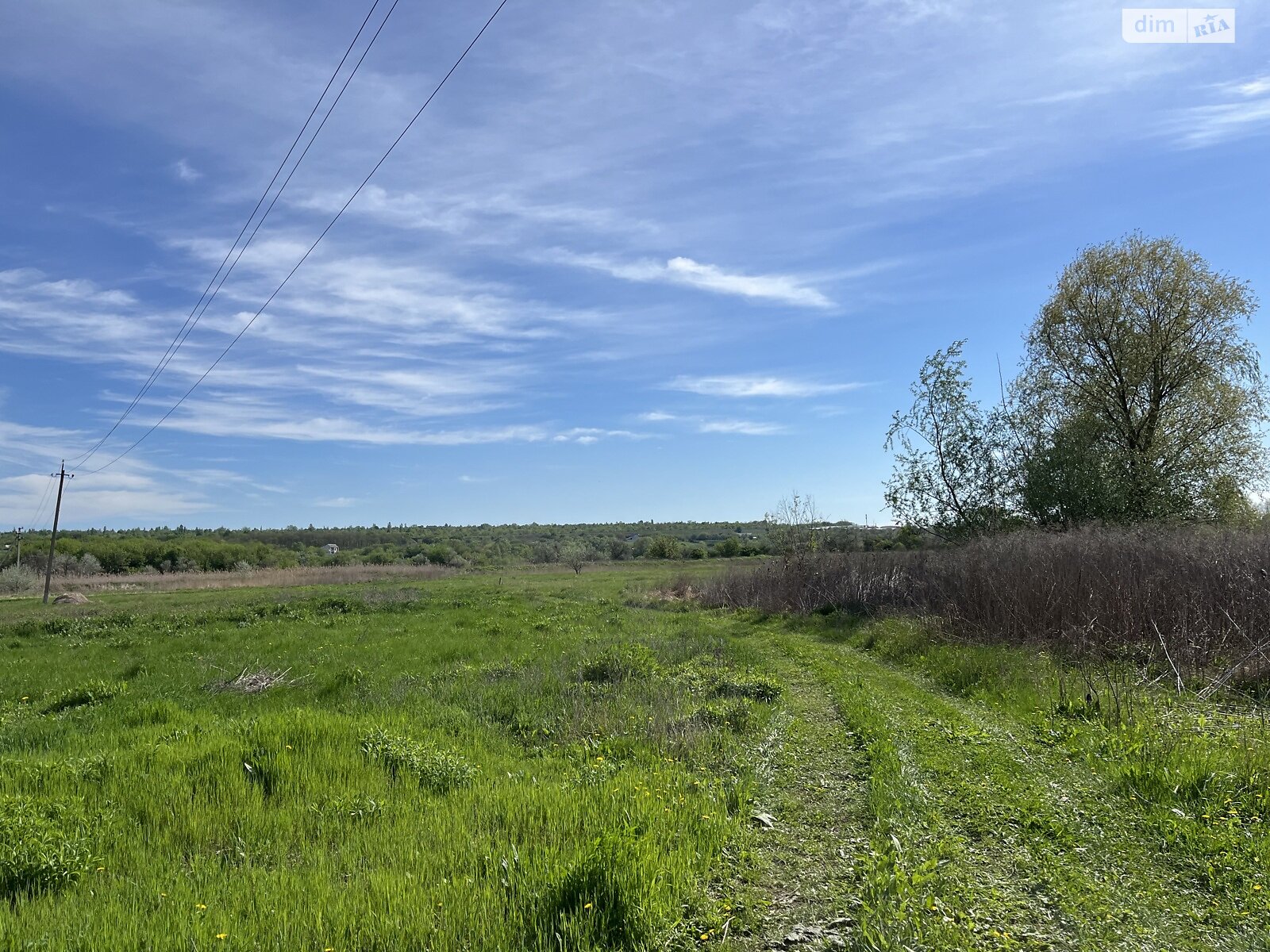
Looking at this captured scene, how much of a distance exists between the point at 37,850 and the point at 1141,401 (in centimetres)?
3418

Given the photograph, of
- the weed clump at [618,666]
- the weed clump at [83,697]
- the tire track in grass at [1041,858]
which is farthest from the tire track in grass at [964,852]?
the weed clump at [83,697]

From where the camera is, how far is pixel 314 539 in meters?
161

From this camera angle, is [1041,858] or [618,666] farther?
[618,666]

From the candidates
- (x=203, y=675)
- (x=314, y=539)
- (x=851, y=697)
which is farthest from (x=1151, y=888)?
(x=314, y=539)

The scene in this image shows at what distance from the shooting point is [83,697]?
13.1m

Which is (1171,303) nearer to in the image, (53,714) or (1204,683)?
(1204,683)

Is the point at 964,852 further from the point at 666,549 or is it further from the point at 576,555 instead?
the point at 666,549

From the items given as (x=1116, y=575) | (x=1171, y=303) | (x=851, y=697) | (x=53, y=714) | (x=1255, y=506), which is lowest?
(x=53, y=714)

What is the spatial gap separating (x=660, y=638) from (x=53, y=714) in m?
12.5

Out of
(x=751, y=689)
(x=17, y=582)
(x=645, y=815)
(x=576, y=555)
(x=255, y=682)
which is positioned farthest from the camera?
(x=576, y=555)

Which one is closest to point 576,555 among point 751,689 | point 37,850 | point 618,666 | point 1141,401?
point 1141,401

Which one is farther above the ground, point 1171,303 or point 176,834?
point 1171,303

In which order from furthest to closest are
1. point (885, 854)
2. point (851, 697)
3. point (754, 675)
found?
point (754, 675) → point (851, 697) → point (885, 854)

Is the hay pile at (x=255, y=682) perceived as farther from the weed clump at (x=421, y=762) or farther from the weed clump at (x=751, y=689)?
the weed clump at (x=751, y=689)
